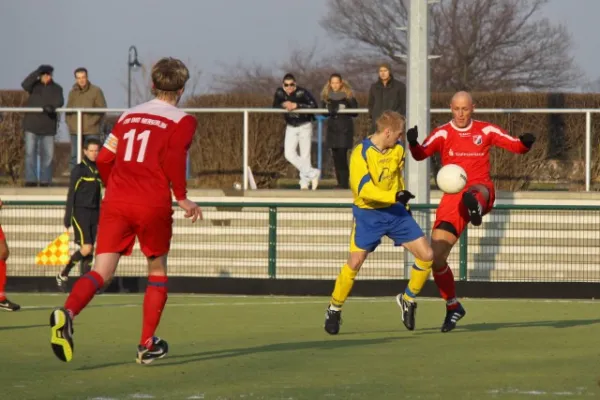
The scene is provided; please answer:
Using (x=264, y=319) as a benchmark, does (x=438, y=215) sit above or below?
above

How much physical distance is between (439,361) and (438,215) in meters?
2.59

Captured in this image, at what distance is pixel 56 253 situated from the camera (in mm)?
19188

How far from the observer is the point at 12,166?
75.2 ft

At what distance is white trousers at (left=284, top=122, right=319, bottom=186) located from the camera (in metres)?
21.5

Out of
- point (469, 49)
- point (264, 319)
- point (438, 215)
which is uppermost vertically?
point (469, 49)

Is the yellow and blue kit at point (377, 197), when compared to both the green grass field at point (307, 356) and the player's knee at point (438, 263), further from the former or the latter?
the green grass field at point (307, 356)

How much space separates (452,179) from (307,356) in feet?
8.05

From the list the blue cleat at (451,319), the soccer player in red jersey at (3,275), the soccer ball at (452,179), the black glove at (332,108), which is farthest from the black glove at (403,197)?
the black glove at (332,108)

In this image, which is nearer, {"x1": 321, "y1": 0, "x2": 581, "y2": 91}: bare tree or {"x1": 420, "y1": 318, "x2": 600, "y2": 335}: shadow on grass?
{"x1": 420, "y1": 318, "x2": 600, "y2": 335}: shadow on grass

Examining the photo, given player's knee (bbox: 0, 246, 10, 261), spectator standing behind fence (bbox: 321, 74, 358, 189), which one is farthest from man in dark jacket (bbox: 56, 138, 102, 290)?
spectator standing behind fence (bbox: 321, 74, 358, 189)

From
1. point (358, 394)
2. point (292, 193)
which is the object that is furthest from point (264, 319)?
point (292, 193)

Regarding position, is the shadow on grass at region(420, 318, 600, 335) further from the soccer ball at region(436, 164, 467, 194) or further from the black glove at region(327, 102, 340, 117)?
the black glove at region(327, 102, 340, 117)

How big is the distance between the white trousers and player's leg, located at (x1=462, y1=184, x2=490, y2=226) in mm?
9581

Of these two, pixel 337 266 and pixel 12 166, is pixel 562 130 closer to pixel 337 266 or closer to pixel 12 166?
pixel 337 266
